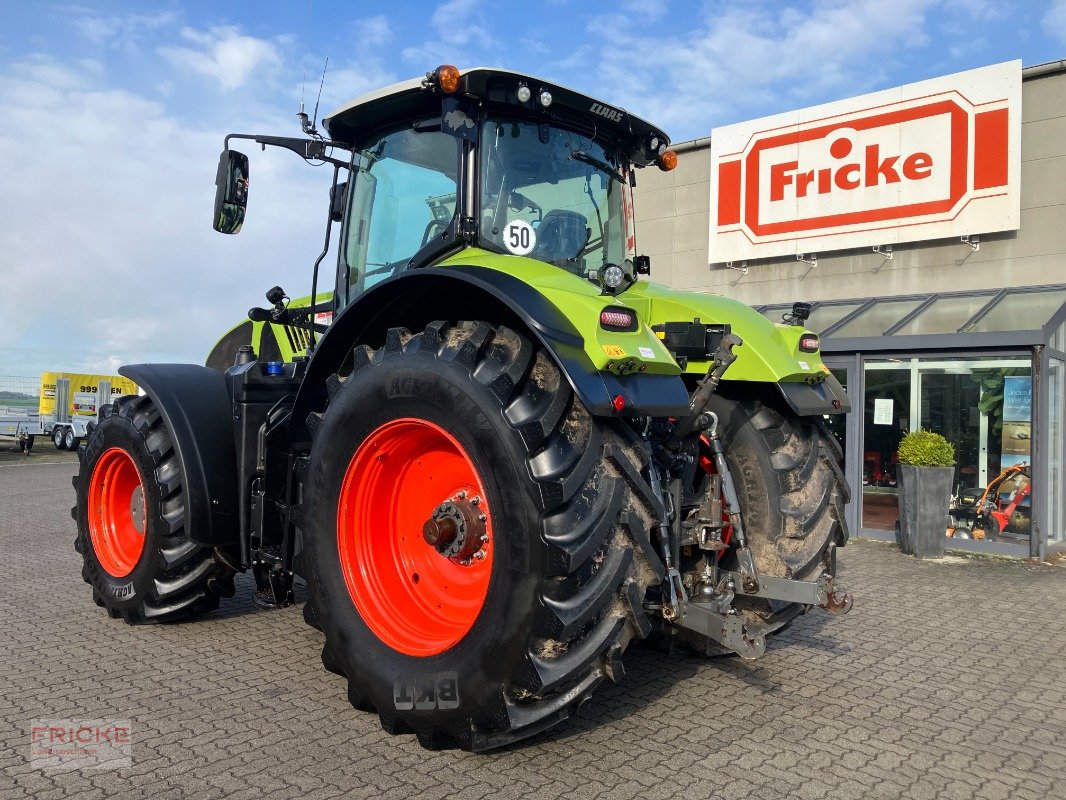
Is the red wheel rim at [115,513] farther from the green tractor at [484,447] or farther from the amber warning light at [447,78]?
the amber warning light at [447,78]

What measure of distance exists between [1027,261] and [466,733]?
34.1 ft

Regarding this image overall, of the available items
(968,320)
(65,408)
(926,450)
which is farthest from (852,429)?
(65,408)

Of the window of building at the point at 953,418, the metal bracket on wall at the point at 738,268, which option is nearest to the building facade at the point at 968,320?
the window of building at the point at 953,418

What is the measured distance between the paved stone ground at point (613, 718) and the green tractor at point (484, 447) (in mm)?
224

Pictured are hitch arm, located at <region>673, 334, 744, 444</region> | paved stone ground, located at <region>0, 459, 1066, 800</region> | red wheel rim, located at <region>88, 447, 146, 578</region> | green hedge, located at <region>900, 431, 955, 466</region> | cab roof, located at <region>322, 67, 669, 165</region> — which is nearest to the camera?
paved stone ground, located at <region>0, 459, 1066, 800</region>

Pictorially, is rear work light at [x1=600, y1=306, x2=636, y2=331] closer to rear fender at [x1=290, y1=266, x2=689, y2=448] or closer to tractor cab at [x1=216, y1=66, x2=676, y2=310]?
rear fender at [x1=290, y1=266, x2=689, y2=448]

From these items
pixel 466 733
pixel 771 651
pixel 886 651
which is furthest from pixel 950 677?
pixel 466 733

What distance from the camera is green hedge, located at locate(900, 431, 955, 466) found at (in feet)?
29.0

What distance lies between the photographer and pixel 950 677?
4383 mm

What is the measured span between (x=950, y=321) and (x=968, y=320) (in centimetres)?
20

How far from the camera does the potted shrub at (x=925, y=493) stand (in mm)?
8656

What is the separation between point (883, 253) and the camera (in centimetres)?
1180

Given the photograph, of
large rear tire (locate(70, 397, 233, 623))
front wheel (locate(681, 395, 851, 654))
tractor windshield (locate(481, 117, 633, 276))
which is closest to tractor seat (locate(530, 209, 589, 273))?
tractor windshield (locate(481, 117, 633, 276))

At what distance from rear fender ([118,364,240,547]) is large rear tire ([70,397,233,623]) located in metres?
0.11
